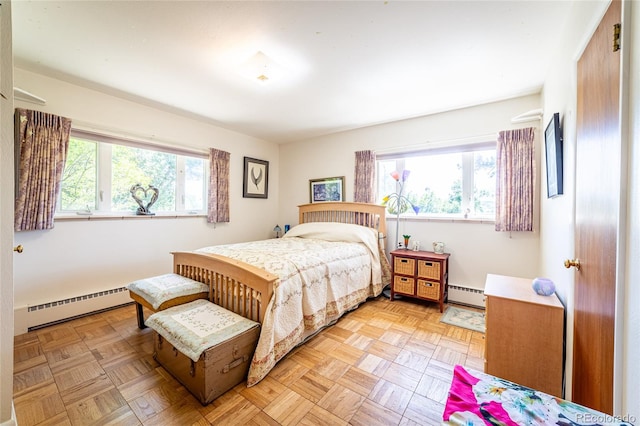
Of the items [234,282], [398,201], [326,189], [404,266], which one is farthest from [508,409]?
[326,189]

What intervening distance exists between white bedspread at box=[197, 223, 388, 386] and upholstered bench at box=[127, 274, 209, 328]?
0.36m

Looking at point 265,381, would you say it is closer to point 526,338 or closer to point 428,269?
point 526,338

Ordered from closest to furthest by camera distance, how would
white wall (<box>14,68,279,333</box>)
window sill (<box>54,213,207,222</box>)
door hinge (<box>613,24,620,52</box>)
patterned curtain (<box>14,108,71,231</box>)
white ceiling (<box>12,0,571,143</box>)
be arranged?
door hinge (<box>613,24,620,52</box>) < white ceiling (<box>12,0,571,143</box>) < patterned curtain (<box>14,108,71,231</box>) < white wall (<box>14,68,279,333</box>) < window sill (<box>54,213,207,222</box>)

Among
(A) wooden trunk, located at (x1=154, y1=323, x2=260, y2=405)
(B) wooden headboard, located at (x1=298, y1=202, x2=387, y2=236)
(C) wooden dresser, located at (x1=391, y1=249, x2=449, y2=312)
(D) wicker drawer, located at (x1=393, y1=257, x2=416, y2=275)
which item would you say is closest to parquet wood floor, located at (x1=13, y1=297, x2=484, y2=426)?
(A) wooden trunk, located at (x1=154, y1=323, x2=260, y2=405)

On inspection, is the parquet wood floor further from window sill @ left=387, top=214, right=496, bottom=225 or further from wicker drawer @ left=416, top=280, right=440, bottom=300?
window sill @ left=387, top=214, right=496, bottom=225

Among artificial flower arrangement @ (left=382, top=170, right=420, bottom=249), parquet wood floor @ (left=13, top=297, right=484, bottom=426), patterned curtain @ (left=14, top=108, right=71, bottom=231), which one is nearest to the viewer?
parquet wood floor @ (left=13, top=297, right=484, bottom=426)

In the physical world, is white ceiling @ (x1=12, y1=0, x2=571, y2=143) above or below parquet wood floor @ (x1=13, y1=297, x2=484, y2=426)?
above

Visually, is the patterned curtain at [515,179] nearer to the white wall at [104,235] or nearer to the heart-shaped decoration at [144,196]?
the white wall at [104,235]

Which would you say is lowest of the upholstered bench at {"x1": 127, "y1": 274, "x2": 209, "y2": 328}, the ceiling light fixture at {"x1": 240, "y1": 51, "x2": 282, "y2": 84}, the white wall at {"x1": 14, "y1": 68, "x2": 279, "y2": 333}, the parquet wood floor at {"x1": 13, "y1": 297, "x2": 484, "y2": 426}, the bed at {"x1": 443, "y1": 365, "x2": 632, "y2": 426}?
the parquet wood floor at {"x1": 13, "y1": 297, "x2": 484, "y2": 426}

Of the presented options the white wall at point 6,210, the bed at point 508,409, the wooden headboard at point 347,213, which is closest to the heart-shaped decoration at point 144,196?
the white wall at point 6,210

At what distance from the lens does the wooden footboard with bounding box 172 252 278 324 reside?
1.76 metres

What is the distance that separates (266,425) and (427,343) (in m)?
1.51

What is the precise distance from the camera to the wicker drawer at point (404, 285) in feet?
9.83

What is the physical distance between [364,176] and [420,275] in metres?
1.61
